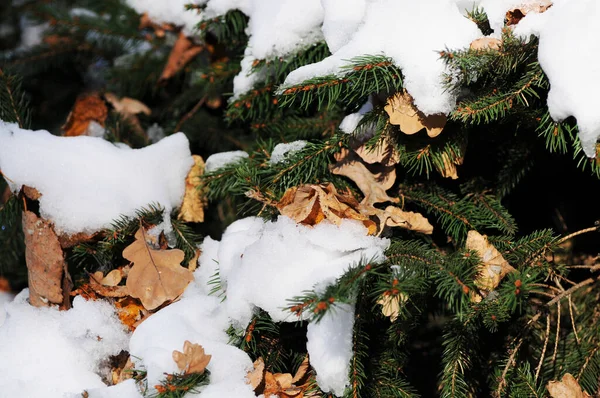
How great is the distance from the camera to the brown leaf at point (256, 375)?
133cm

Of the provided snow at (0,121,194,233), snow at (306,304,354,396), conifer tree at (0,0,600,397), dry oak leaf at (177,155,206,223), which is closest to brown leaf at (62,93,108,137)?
conifer tree at (0,0,600,397)

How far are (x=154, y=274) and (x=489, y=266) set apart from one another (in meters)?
0.90

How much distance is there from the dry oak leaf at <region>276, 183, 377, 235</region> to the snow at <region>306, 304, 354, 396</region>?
9.5 inches

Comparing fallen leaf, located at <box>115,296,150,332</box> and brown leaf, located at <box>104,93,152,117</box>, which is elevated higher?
brown leaf, located at <box>104,93,152,117</box>

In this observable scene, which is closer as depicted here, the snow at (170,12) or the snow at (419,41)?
the snow at (419,41)

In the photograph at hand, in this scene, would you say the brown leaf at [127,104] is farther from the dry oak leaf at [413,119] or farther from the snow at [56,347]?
the dry oak leaf at [413,119]

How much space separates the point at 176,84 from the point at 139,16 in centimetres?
31

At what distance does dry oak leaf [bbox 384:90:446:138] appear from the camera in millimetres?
1420

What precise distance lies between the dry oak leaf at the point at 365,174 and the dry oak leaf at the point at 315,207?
5.0 inches

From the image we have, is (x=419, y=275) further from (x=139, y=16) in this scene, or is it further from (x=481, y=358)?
(x=139, y=16)

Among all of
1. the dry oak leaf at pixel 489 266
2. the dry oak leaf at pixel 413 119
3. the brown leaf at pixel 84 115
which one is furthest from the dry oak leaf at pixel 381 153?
the brown leaf at pixel 84 115

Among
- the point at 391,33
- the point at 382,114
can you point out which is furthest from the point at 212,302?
the point at 391,33

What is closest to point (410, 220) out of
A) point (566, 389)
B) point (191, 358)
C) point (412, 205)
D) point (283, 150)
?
point (412, 205)

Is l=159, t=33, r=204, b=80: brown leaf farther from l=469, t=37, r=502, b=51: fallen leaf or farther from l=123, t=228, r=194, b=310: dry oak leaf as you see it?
l=469, t=37, r=502, b=51: fallen leaf
